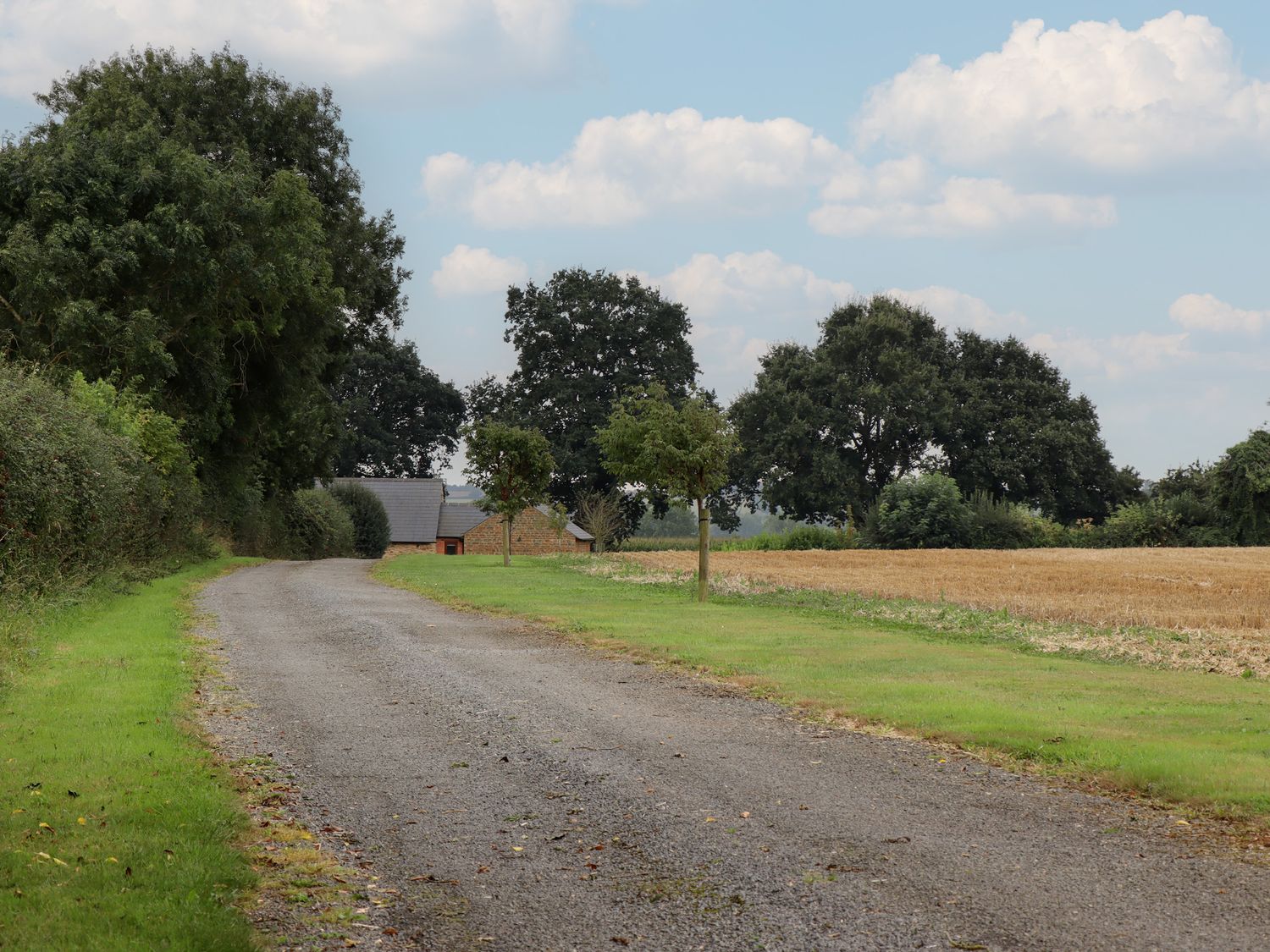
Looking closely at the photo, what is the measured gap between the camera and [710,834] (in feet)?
22.3

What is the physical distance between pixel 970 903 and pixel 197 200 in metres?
31.8

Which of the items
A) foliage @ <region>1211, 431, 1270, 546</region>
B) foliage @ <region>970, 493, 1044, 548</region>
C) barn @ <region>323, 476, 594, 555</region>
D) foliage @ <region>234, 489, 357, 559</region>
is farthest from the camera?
barn @ <region>323, 476, 594, 555</region>

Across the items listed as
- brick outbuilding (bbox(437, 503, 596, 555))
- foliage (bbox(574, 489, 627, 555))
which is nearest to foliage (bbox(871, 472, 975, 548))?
foliage (bbox(574, 489, 627, 555))

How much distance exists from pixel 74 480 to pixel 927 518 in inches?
1798

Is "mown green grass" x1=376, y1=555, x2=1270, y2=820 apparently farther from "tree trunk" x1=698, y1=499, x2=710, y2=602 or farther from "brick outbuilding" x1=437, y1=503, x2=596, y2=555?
"brick outbuilding" x1=437, y1=503, x2=596, y2=555

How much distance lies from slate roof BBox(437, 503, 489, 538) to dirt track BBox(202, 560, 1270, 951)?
67.2m

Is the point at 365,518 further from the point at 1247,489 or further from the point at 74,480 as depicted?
the point at 74,480

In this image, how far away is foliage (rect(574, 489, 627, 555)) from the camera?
67.2 m

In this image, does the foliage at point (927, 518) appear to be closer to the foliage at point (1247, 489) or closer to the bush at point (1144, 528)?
the bush at point (1144, 528)

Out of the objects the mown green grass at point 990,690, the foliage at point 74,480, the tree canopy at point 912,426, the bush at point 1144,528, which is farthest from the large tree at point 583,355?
the mown green grass at point 990,690

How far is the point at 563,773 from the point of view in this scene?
8.43 metres

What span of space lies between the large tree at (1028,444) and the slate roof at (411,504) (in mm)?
32719

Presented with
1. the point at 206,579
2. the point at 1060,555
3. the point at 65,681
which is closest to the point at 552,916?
the point at 65,681

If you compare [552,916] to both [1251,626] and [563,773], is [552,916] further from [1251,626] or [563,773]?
[1251,626]
